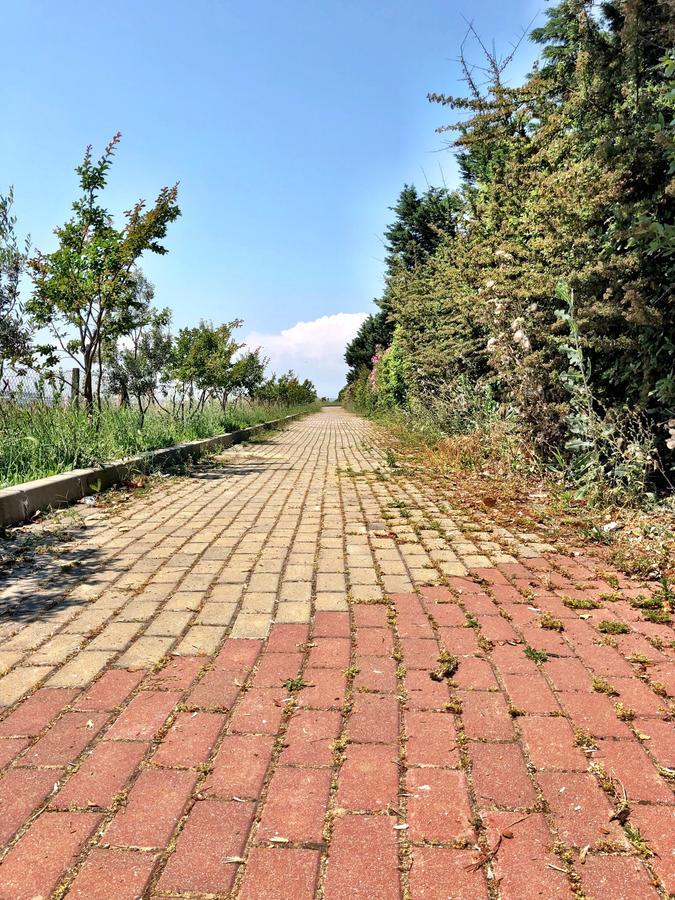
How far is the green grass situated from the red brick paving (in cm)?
450

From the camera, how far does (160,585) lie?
383 cm

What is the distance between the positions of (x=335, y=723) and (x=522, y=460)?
17.6 ft

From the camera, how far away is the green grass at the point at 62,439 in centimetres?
664

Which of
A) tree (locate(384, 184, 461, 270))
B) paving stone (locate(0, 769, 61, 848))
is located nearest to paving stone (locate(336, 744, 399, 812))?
paving stone (locate(0, 769, 61, 848))

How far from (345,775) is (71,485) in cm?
539

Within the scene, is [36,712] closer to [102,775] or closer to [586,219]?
[102,775]

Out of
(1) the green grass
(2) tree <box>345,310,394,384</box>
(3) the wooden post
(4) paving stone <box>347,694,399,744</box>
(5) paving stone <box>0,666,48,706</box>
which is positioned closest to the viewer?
(4) paving stone <box>347,694,399,744</box>

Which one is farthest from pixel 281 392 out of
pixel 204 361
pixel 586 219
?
A: pixel 586 219

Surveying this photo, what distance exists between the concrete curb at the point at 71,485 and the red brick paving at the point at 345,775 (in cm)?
329

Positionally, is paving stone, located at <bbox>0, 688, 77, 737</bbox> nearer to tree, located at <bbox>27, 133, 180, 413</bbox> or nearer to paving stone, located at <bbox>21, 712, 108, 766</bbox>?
paving stone, located at <bbox>21, 712, 108, 766</bbox>

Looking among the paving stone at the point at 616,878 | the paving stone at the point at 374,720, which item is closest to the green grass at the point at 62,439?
the paving stone at the point at 374,720

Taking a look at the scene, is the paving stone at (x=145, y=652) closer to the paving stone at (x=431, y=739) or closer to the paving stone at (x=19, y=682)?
the paving stone at (x=19, y=682)

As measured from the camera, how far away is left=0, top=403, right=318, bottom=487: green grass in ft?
21.8

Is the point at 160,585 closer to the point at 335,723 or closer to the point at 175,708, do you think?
the point at 175,708
